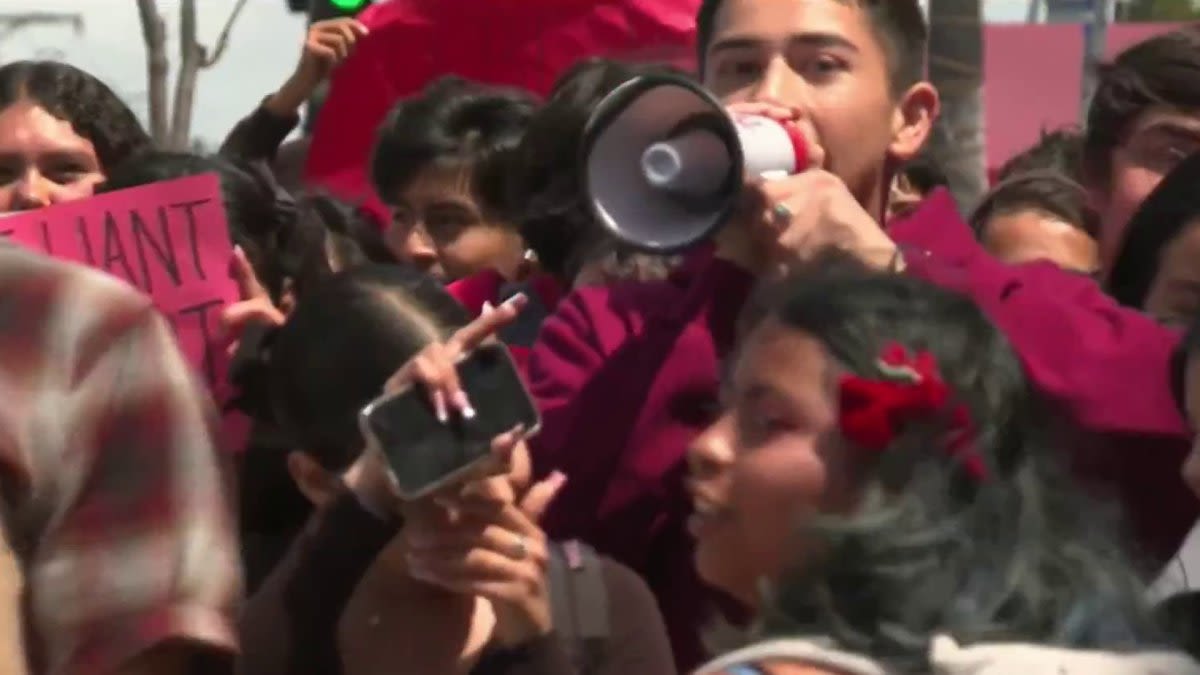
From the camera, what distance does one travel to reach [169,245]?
10.5ft

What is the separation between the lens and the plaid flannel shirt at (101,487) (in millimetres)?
1840

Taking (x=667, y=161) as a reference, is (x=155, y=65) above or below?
below

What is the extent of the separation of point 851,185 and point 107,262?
42.5 inches

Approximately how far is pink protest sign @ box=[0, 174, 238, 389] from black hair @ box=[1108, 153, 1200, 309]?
3.88 feet

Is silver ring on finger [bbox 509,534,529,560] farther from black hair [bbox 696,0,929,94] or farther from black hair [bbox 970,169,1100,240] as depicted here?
black hair [bbox 970,169,1100,240]

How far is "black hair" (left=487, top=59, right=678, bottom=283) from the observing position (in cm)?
318

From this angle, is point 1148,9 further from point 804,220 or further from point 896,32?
point 804,220

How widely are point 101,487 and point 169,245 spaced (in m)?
Answer: 1.38

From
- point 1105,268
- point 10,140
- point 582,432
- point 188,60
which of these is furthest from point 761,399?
point 188,60

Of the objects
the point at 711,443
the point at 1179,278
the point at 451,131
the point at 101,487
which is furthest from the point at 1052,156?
the point at 101,487

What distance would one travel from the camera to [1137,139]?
10.6 feet

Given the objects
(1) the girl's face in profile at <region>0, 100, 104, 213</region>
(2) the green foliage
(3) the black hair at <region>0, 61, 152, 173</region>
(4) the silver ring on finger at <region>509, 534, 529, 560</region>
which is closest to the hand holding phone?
(4) the silver ring on finger at <region>509, 534, 529, 560</region>

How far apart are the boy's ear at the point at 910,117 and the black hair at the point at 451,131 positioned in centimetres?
128

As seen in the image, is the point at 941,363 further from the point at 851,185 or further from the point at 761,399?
the point at 851,185
